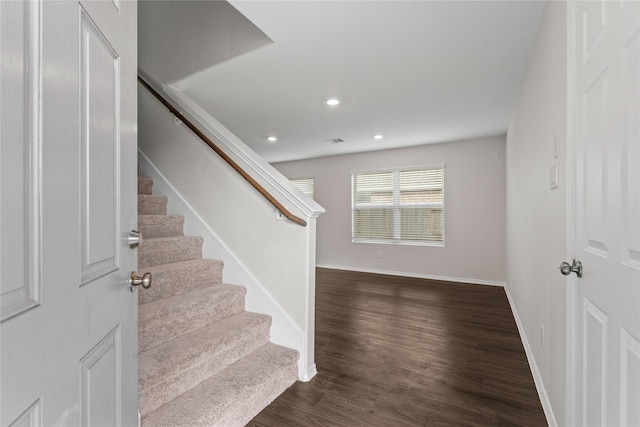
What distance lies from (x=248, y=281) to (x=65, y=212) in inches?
69.5

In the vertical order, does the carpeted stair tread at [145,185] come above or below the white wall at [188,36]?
below

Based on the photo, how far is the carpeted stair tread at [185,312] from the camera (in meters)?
1.62

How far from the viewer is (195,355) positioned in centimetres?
157

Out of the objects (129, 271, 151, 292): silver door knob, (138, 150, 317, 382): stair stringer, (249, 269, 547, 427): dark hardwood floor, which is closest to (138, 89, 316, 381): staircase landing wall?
(138, 150, 317, 382): stair stringer

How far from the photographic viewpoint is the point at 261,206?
7.18 ft

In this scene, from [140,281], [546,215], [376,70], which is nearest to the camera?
[140,281]

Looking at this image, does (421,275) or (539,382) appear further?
(421,275)

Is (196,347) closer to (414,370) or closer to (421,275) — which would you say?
(414,370)

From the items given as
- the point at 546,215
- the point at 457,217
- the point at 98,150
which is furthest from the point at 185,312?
the point at 457,217

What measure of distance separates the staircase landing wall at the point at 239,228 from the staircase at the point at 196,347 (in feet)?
0.29

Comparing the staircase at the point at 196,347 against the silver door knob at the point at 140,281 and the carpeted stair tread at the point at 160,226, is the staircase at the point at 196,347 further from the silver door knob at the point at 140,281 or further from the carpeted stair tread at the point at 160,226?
the silver door knob at the point at 140,281

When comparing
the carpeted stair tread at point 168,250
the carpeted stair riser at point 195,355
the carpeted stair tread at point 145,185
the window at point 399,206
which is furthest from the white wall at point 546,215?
the carpeted stair tread at point 145,185

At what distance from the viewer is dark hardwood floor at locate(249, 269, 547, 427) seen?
166 cm

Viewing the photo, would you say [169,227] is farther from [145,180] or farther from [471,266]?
[471,266]
